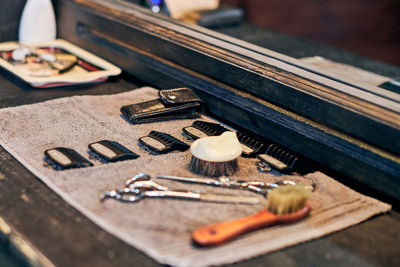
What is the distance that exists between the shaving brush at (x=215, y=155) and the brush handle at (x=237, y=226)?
0.14 meters

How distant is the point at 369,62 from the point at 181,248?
45.2 inches

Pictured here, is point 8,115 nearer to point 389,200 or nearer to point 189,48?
point 189,48

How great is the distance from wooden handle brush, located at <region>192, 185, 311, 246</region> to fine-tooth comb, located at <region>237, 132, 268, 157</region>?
207mm

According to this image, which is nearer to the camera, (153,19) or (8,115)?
(8,115)

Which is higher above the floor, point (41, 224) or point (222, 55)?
point (222, 55)

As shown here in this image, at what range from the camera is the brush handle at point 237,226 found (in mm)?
705

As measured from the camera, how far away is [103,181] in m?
0.86

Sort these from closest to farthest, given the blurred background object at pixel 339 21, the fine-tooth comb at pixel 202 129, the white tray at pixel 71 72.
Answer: the fine-tooth comb at pixel 202 129, the white tray at pixel 71 72, the blurred background object at pixel 339 21

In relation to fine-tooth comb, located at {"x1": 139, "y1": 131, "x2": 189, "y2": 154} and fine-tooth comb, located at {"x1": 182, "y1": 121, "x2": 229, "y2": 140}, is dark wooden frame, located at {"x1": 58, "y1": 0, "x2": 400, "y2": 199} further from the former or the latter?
fine-tooth comb, located at {"x1": 139, "y1": 131, "x2": 189, "y2": 154}

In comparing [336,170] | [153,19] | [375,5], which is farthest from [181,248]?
[375,5]

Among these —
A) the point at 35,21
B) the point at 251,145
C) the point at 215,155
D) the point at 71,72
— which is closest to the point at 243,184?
the point at 215,155

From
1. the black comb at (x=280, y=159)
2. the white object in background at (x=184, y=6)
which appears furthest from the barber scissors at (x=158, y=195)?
the white object in background at (x=184, y=6)

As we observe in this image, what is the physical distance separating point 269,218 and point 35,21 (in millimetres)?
1132

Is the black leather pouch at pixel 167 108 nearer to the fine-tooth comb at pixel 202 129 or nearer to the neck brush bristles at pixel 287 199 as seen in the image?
the fine-tooth comb at pixel 202 129
